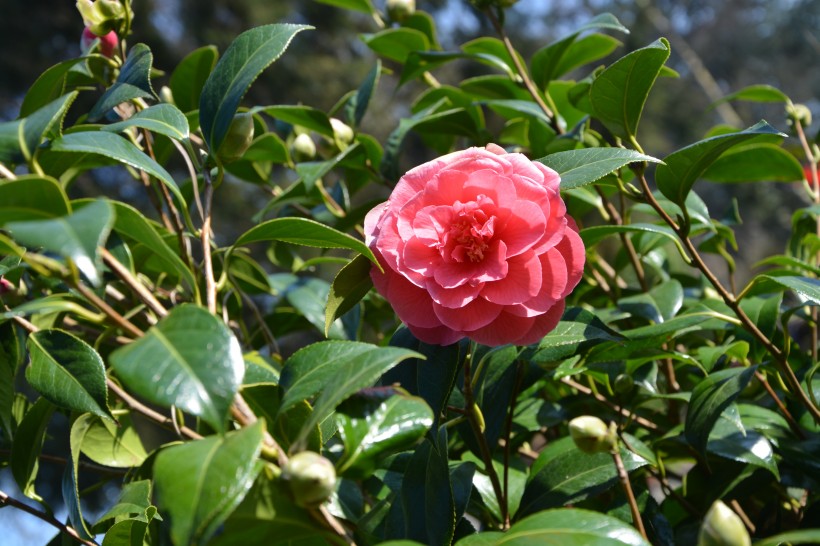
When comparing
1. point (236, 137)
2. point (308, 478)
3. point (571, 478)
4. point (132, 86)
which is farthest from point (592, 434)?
point (132, 86)

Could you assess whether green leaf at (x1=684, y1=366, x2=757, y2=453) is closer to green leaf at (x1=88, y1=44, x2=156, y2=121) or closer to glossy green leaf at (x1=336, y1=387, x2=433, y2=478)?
glossy green leaf at (x1=336, y1=387, x2=433, y2=478)

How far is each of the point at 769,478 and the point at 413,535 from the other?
37 cm

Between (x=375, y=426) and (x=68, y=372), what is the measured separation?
23cm

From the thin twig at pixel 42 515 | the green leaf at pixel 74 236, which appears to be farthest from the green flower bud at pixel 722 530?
the thin twig at pixel 42 515

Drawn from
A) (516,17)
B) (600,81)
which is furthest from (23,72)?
(600,81)

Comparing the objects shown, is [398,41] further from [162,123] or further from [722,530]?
[722,530]

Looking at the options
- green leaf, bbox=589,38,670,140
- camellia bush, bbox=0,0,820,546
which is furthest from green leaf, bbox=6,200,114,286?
green leaf, bbox=589,38,670,140

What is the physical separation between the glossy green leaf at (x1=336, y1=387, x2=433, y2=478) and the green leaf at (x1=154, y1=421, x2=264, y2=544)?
8cm

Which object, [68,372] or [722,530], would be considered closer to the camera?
[722,530]

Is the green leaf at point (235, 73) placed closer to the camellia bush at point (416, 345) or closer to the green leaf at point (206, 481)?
the camellia bush at point (416, 345)

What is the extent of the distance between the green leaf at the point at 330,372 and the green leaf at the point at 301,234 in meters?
0.06

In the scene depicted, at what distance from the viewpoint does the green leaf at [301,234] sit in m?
0.51

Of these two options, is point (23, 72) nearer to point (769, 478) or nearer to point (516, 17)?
point (516, 17)

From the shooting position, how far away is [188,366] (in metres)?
0.38
